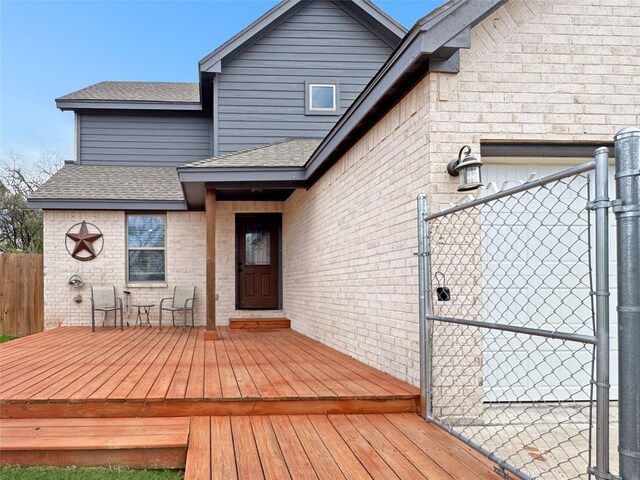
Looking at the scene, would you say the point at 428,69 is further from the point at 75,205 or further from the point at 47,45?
the point at 47,45

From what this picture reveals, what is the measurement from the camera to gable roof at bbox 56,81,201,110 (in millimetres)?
10211

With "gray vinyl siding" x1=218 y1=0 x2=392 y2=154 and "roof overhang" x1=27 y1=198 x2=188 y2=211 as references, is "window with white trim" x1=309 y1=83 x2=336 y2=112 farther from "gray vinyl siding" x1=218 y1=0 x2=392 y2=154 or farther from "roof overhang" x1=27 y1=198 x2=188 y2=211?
"roof overhang" x1=27 y1=198 x2=188 y2=211

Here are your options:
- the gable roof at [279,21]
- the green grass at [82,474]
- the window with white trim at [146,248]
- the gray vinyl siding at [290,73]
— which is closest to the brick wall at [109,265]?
the window with white trim at [146,248]

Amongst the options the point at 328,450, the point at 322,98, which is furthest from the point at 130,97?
the point at 328,450

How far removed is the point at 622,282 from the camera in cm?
175

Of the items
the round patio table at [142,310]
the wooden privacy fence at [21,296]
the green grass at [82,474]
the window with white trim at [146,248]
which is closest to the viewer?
the green grass at [82,474]

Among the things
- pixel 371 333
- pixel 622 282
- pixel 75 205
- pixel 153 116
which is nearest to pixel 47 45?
pixel 153 116

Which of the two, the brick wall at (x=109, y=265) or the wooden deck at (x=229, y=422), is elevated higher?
the brick wall at (x=109, y=265)

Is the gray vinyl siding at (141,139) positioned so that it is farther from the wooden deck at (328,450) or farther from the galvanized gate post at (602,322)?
the galvanized gate post at (602,322)

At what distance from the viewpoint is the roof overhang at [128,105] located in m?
10.2

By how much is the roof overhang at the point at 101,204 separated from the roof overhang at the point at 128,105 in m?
2.44

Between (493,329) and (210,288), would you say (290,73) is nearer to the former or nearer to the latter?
(210,288)

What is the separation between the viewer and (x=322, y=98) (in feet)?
31.1

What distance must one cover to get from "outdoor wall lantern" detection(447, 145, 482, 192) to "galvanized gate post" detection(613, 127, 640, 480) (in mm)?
1470
